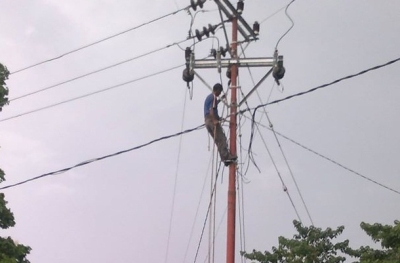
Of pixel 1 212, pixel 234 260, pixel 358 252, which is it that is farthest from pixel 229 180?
pixel 358 252

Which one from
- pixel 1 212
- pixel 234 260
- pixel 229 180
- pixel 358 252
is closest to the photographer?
pixel 234 260

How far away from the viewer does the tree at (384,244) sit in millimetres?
14508

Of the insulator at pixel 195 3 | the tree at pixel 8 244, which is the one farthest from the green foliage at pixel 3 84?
the insulator at pixel 195 3

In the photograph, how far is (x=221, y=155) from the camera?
816cm

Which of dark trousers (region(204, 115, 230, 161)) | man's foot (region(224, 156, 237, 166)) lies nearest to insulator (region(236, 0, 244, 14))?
dark trousers (region(204, 115, 230, 161))

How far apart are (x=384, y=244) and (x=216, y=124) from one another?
27.9 ft

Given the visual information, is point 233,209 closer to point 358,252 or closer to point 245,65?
point 245,65

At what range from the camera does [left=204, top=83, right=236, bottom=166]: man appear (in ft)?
26.6

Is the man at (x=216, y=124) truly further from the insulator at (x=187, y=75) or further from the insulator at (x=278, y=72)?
the insulator at (x=278, y=72)

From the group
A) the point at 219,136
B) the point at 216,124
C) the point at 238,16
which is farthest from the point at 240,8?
the point at 219,136

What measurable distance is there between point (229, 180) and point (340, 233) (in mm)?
12048

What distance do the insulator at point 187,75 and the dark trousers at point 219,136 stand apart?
638 mm

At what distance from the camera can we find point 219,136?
830 centimetres

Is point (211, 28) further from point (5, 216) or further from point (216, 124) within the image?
point (5, 216)
